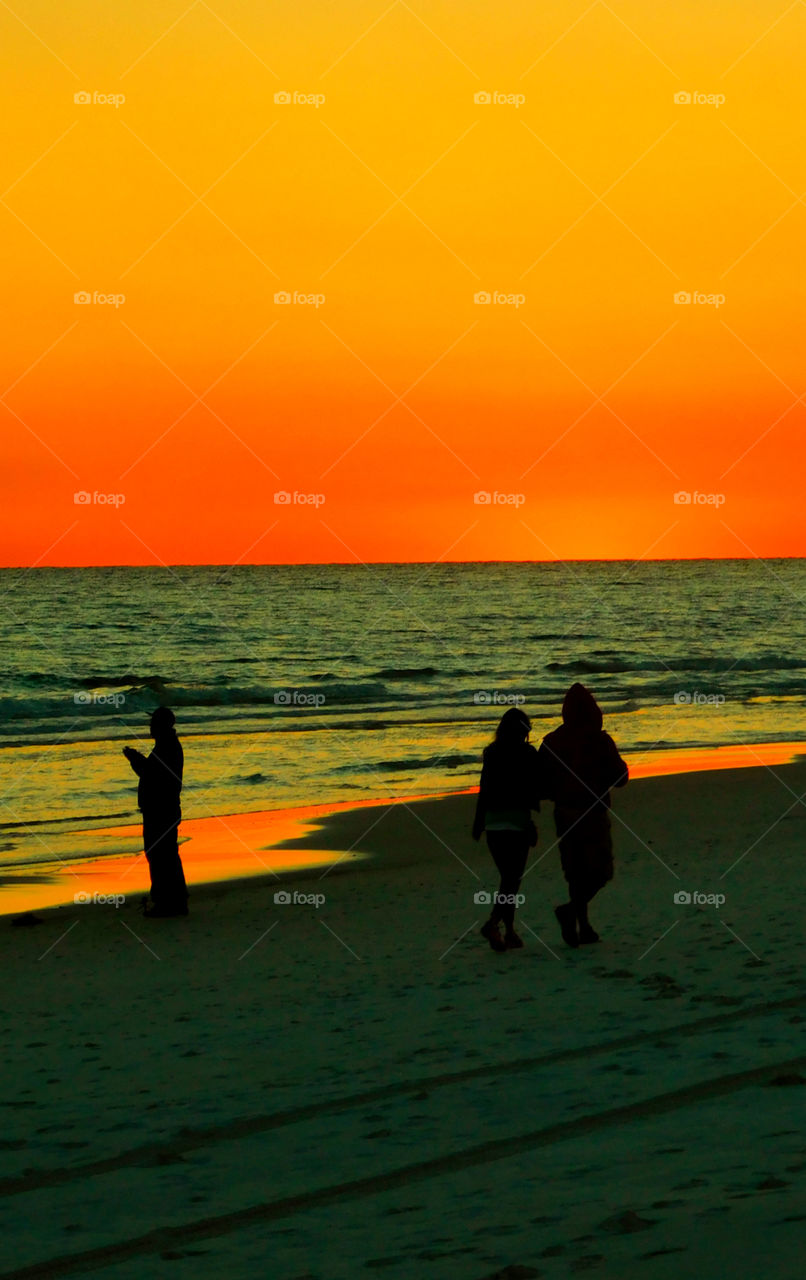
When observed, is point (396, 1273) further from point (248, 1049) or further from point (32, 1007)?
point (32, 1007)

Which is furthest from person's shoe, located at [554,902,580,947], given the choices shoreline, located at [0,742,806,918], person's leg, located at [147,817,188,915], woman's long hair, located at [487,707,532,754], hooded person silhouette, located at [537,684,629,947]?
shoreline, located at [0,742,806,918]

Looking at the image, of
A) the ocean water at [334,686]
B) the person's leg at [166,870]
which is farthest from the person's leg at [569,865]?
the ocean water at [334,686]

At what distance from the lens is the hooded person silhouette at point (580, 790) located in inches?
368

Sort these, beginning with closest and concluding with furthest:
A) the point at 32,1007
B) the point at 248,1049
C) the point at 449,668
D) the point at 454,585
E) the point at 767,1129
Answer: the point at 767,1129 → the point at 248,1049 → the point at 32,1007 → the point at 449,668 → the point at 454,585

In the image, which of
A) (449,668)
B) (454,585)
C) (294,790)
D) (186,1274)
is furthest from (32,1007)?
(454,585)

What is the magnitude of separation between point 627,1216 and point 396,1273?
2.53ft

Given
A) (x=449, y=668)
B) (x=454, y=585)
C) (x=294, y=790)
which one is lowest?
(x=294, y=790)

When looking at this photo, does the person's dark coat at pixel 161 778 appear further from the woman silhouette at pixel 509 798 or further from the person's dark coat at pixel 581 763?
the person's dark coat at pixel 581 763

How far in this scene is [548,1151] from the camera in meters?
5.17

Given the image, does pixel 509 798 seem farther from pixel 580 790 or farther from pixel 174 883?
pixel 174 883

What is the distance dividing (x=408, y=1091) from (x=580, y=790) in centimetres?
356

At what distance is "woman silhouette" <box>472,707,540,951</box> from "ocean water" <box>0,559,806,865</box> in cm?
718

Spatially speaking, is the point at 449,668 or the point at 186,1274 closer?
the point at 186,1274

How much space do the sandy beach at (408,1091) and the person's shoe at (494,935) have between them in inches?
7.0
